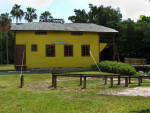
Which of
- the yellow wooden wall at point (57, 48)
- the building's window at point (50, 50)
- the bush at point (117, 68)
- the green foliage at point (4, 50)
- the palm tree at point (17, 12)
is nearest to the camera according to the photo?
the bush at point (117, 68)

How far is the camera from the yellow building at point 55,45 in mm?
21438

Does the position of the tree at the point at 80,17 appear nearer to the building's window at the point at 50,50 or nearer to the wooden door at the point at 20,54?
the building's window at the point at 50,50

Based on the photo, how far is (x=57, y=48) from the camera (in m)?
22.2

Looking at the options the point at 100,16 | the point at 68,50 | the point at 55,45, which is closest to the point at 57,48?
the point at 55,45

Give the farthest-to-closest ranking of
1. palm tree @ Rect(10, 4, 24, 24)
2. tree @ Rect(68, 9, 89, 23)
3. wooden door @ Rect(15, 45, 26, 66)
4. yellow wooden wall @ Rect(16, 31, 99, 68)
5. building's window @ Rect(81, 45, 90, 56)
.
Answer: palm tree @ Rect(10, 4, 24, 24) → tree @ Rect(68, 9, 89, 23) → building's window @ Rect(81, 45, 90, 56) → yellow wooden wall @ Rect(16, 31, 99, 68) → wooden door @ Rect(15, 45, 26, 66)

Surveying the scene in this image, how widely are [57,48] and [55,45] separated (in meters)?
0.39

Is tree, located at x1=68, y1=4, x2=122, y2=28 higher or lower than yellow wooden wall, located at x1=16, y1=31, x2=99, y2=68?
higher

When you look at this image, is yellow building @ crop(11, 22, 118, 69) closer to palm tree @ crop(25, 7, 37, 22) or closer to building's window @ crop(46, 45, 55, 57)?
building's window @ crop(46, 45, 55, 57)

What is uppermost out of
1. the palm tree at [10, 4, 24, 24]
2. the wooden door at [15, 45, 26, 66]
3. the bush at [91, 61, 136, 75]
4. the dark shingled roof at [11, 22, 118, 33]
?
the palm tree at [10, 4, 24, 24]

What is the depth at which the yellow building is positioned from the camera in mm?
21438

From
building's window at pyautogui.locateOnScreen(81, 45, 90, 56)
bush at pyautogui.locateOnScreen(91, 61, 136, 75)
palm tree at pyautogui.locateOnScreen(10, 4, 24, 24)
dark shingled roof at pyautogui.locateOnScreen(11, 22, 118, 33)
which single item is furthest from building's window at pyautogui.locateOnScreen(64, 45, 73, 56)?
palm tree at pyautogui.locateOnScreen(10, 4, 24, 24)

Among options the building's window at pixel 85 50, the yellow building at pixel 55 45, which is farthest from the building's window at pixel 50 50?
the building's window at pixel 85 50

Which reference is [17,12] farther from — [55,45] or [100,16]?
[55,45]

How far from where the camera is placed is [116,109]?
6379 mm
